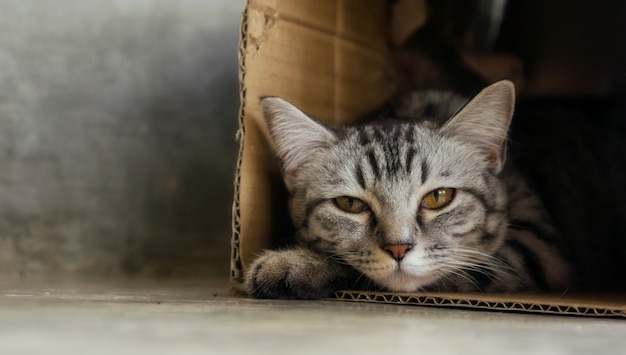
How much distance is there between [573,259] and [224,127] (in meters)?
1.30

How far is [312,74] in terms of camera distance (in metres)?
1.96

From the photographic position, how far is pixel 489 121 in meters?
1.66

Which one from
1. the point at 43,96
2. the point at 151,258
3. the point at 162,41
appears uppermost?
the point at 162,41

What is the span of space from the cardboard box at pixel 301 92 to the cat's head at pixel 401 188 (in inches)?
2.6

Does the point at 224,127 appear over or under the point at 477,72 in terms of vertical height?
under

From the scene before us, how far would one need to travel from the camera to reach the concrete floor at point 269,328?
0.86 m

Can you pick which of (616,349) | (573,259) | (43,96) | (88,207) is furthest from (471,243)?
(43,96)

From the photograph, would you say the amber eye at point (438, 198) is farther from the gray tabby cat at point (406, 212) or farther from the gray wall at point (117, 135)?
the gray wall at point (117, 135)

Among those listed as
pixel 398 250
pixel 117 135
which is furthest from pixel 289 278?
pixel 117 135

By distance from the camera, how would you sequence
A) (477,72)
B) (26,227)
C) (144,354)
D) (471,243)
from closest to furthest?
(144,354) → (471,243) → (26,227) → (477,72)

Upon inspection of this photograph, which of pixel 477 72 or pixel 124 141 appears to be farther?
pixel 477 72

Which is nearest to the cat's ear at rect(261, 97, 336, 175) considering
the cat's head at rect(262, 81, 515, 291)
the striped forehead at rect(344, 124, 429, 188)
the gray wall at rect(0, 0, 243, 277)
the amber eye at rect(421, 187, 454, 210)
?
the cat's head at rect(262, 81, 515, 291)

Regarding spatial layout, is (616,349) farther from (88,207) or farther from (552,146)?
(88,207)

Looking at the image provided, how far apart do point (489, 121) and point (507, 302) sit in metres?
0.54
